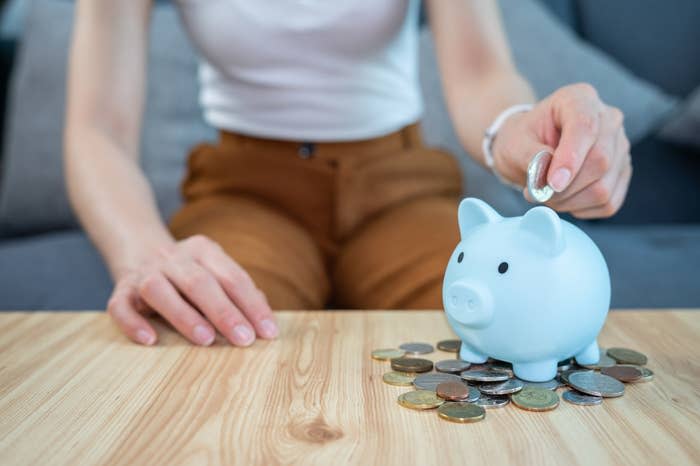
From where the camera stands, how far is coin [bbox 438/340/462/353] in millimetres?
602

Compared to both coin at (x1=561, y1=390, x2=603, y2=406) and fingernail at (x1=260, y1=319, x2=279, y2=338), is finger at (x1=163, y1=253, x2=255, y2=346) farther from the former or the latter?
coin at (x1=561, y1=390, x2=603, y2=406)

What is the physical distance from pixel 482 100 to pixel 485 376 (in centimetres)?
41

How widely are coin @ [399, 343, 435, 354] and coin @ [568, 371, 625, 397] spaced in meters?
0.12

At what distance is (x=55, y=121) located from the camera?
1398mm

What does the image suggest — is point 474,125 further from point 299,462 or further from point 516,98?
point 299,462

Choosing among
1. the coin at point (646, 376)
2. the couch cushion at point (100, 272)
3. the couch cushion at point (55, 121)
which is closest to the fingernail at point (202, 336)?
the coin at point (646, 376)

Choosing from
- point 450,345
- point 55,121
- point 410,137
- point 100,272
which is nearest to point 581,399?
point 450,345

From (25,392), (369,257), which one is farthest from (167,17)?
(25,392)

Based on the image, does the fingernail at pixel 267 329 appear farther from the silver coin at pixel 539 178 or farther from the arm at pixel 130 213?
the silver coin at pixel 539 178

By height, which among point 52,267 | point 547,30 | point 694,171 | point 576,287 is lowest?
point 52,267

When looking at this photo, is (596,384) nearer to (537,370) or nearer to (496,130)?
(537,370)

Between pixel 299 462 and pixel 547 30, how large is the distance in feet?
4.24

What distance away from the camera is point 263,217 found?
87cm

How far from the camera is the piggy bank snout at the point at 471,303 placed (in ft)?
1.63
